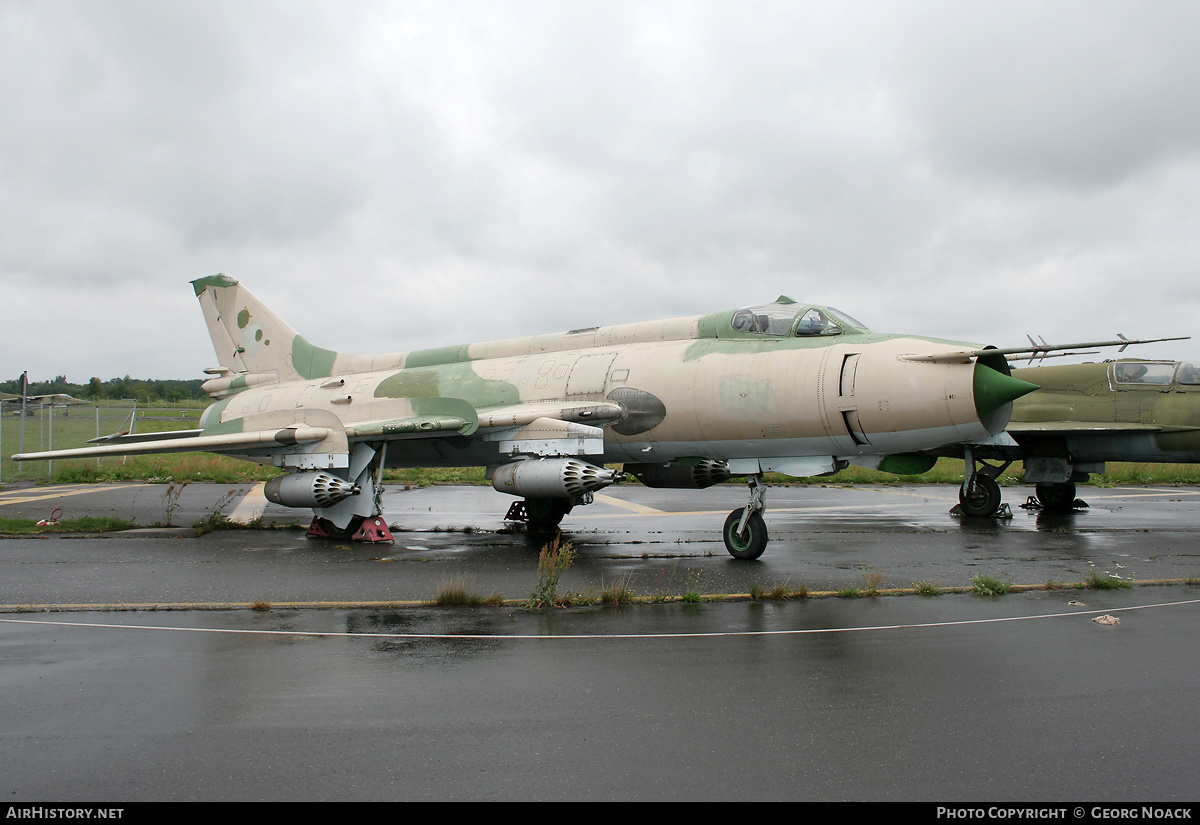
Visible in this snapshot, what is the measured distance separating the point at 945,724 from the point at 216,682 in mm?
4487

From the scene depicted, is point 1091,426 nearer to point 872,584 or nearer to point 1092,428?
point 1092,428

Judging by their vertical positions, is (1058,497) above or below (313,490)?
below

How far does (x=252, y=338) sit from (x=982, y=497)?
16.0 m

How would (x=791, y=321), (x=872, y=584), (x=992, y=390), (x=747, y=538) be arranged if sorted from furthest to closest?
(x=791, y=321), (x=747, y=538), (x=992, y=390), (x=872, y=584)

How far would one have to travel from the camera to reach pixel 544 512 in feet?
45.2

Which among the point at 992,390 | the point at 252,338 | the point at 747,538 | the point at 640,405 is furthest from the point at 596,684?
the point at 252,338

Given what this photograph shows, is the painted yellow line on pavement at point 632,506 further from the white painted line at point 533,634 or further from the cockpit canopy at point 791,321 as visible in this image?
the white painted line at point 533,634

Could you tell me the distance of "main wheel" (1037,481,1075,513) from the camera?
55.5 feet

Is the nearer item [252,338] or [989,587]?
[989,587]

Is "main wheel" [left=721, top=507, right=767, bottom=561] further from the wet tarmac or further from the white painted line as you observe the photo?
the white painted line

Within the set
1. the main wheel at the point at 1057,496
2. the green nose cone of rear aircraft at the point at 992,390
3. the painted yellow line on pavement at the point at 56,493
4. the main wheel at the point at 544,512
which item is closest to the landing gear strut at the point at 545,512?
the main wheel at the point at 544,512

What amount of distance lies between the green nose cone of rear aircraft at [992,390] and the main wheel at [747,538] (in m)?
3.02

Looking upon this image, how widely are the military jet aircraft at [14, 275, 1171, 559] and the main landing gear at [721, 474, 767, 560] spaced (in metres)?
0.03

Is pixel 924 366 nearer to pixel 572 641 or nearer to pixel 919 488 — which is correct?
pixel 572 641
